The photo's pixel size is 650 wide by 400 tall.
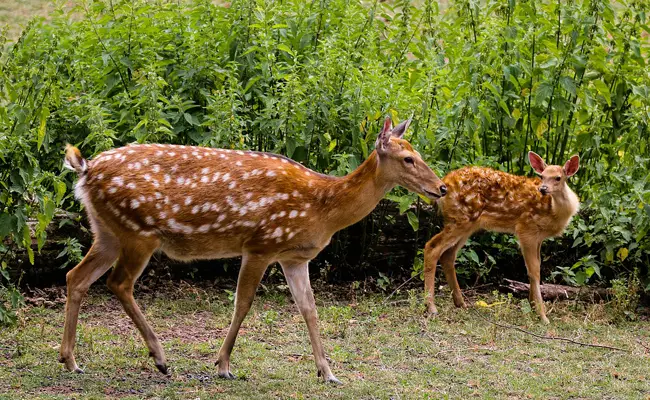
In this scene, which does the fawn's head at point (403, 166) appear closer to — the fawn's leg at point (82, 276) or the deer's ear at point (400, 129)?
the deer's ear at point (400, 129)

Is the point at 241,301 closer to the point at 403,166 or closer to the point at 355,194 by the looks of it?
the point at 355,194

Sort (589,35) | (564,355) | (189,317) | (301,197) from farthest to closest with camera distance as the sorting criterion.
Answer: (589,35)
(189,317)
(564,355)
(301,197)

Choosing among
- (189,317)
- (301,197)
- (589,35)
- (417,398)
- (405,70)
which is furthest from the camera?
(405,70)

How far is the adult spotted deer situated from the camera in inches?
279

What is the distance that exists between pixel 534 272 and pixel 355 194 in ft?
9.49

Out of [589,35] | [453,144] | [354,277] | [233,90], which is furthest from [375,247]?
[589,35]

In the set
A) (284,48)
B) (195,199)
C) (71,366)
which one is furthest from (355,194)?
(284,48)

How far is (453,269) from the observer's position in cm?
984

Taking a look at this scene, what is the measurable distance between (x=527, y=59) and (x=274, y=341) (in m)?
4.02

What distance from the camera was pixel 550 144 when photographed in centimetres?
1073

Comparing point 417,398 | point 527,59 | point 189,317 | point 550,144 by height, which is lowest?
point 189,317

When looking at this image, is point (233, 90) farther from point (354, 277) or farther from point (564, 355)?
point (564, 355)

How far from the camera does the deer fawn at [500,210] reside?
383 inches

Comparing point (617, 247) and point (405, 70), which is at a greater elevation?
point (405, 70)
